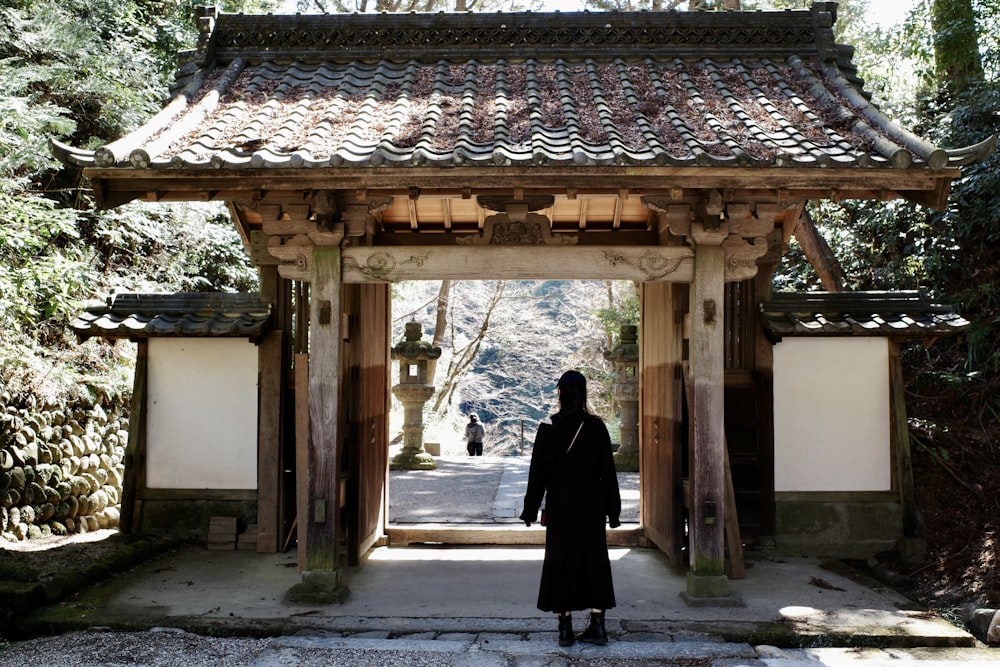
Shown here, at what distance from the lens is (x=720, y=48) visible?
7562 mm

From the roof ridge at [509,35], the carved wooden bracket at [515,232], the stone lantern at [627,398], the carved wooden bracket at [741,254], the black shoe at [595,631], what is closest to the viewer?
the black shoe at [595,631]

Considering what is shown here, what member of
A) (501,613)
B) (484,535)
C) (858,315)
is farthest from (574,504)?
(858,315)

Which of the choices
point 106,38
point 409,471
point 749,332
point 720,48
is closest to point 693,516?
point 749,332

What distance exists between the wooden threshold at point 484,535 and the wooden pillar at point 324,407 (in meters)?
2.04

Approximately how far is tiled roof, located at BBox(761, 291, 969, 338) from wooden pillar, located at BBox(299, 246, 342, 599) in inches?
159

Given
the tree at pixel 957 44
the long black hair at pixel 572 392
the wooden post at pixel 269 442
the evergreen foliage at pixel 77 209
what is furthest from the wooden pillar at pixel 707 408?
the tree at pixel 957 44

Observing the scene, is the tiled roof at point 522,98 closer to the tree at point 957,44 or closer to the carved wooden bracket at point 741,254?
the carved wooden bracket at point 741,254

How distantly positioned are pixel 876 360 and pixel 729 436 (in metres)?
1.59

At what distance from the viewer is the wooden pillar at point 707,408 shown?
5.98m

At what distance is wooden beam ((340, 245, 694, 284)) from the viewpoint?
6.12 metres

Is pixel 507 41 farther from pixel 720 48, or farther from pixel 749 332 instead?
pixel 749 332

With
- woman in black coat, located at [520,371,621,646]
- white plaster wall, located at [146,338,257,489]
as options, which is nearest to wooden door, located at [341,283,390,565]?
white plaster wall, located at [146,338,257,489]

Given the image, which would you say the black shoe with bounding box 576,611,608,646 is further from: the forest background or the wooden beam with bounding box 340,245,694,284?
the forest background

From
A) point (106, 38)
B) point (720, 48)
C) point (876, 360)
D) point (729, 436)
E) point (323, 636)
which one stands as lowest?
Result: point (323, 636)
